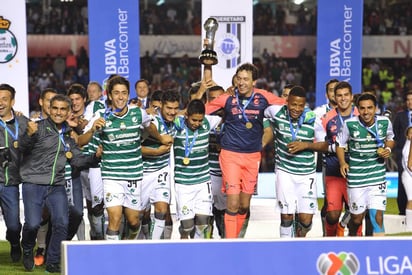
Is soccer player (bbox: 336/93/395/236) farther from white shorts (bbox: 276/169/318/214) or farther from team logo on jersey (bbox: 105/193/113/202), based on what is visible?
team logo on jersey (bbox: 105/193/113/202)

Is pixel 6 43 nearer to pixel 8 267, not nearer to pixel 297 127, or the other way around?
pixel 8 267

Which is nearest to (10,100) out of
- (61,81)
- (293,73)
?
(61,81)

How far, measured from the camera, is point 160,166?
11.0m

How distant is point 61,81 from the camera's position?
2667cm

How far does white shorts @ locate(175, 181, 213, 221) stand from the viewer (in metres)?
10.8

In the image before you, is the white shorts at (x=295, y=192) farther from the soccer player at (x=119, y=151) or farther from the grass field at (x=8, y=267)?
the grass field at (x=8, y=267)

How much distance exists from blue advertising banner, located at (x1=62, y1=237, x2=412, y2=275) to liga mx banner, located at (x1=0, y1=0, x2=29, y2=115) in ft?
29.6

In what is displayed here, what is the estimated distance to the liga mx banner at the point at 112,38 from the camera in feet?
52.0

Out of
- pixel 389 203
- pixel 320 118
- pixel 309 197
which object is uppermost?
pixel 320 118

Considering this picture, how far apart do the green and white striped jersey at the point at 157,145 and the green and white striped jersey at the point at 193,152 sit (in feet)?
0.33

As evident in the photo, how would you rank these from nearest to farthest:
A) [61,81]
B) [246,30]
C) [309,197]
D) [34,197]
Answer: [34,197], [309,197], [246,30], [61,81]

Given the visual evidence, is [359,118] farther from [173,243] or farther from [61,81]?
[61,81]

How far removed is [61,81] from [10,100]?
1646 cm

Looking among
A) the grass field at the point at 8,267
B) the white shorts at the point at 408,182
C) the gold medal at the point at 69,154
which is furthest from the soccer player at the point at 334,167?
the grass field at the point at 8,267
